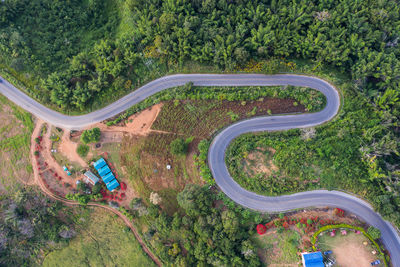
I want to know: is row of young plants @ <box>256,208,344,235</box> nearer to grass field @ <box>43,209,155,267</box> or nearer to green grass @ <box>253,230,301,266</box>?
green grass @ <box>253,230,301,266</box>

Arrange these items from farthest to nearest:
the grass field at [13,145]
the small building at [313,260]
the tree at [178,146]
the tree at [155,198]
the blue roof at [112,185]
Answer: the grass field at [13,145]
the blue roof at [112,185]
the tree at [178,146]
the tree at [155,198]
the small building at [313,260]

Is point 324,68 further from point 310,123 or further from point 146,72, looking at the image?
point 146,72

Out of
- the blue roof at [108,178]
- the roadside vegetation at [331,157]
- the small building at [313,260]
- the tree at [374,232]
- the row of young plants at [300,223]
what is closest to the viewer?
the small building at [313,260]

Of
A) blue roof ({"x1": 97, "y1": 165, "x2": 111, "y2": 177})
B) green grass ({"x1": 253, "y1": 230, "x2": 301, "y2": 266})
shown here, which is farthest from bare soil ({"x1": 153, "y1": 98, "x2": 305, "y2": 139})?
green grass ({"x1": 253, "y1": 230, "x2": 301, "y2": 266})

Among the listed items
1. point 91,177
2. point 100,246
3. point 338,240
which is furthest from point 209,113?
point 100,246

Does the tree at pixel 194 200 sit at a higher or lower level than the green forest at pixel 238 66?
lower

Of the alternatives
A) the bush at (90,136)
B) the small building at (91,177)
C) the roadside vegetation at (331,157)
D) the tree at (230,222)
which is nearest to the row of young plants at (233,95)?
the bush at (90,136)

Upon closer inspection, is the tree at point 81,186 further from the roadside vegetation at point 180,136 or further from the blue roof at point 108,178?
the roadside vegetation at point 180,136

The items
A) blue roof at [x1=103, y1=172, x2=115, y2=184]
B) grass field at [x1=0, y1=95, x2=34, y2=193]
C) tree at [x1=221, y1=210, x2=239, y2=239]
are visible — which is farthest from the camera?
grass field at [x1=0, y1=95, x2=34, y2=193]
